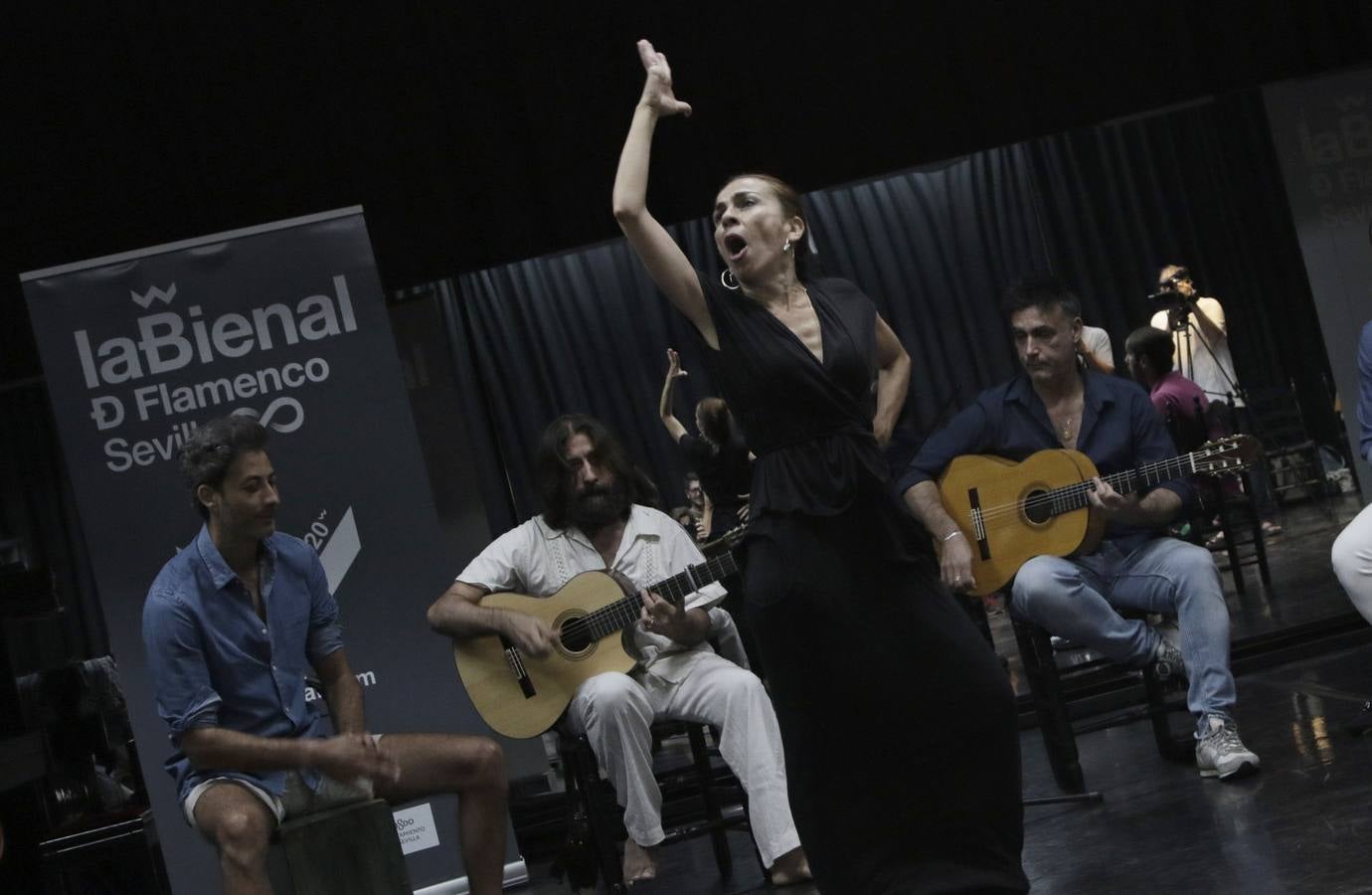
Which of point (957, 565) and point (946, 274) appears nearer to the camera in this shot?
point (957, 565)

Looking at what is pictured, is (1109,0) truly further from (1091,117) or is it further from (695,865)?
(695,865)

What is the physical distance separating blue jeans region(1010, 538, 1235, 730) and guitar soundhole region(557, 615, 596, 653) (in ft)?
4.00

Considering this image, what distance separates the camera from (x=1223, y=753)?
393 cm

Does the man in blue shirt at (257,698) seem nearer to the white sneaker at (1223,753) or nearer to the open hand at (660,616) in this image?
the open hand at (660,616)

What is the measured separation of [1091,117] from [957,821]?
13.4 feet

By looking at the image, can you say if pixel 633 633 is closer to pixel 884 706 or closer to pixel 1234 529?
pixel 884 706

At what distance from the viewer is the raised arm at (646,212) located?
2.42 m

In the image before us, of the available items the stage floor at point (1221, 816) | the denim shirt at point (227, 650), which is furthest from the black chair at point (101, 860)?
the denim shirt at point (227, 650)

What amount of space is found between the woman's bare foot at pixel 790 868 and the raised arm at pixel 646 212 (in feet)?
5.56

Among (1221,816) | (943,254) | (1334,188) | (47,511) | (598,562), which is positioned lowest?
(1221,816)

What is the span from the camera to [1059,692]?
418cm

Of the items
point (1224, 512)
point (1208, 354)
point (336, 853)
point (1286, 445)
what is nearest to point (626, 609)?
point (336, 853)

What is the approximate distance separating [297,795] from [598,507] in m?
1.25

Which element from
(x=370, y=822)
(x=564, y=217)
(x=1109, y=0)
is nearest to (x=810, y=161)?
(x=564, y=217)
